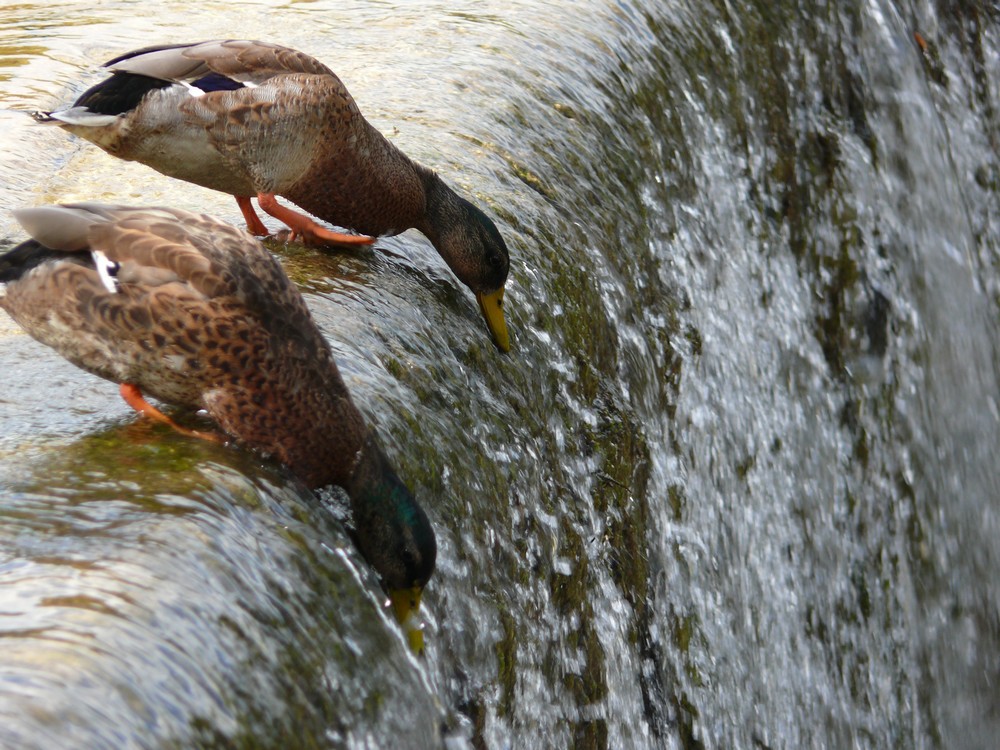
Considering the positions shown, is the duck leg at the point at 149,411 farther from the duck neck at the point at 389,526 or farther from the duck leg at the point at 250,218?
the duck leg at the point at 250,218

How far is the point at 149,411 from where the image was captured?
9.61 ft

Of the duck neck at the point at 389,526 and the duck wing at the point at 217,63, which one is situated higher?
the duck wing at the point at 217,63

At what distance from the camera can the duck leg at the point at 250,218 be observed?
4262 mm

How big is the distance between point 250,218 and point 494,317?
0.86m

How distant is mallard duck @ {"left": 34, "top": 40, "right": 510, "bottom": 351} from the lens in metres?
4.01

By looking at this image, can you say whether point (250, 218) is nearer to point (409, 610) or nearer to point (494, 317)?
point (494, 317)

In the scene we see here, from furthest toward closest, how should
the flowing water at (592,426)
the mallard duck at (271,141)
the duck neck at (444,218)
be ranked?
1. the duck neck at (444,218)
2. the mallard duck at (271,141)
3. the flowing water at (592,426)

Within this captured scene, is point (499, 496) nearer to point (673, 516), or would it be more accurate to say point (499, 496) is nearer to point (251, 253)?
point (251, 253)

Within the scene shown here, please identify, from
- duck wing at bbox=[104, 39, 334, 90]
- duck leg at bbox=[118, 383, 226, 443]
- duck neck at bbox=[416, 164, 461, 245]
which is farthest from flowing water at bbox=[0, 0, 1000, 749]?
duck wing at bbox=[104, 39, 334, 90]

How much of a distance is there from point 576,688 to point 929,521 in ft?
13.6

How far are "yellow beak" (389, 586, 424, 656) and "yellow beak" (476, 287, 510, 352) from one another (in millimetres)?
1392

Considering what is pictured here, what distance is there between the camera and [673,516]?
521 cm

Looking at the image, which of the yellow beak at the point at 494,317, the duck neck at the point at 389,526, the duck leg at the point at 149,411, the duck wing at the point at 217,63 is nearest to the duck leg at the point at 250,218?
the duck wing at the point at 217,63

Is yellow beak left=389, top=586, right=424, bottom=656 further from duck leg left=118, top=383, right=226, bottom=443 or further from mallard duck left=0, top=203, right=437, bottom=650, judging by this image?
duck leg left=118, top=383, right=226, bottom=443
